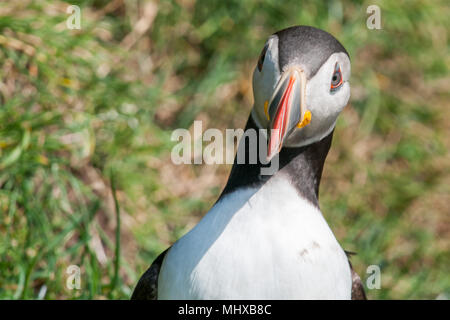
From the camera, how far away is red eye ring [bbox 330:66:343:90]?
2482 mm

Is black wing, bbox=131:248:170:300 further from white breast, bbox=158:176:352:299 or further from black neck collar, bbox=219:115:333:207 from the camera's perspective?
black neck collar, bbox=219:115:333:207

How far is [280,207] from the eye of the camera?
2.48 meters

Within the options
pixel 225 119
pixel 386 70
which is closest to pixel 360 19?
pixel 386 70

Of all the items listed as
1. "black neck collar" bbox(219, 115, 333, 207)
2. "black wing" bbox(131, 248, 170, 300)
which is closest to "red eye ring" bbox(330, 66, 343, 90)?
"black neck collar" bbox(219, 115, 333, 207)

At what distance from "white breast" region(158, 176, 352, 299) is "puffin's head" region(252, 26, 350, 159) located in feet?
0.70

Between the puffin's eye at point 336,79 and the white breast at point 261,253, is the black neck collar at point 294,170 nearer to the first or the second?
the white breast at point 261,253

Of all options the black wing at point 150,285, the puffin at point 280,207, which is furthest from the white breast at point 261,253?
the black wing at point 150,285

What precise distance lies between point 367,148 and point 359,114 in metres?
0.25

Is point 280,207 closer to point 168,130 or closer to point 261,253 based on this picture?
point 261,253

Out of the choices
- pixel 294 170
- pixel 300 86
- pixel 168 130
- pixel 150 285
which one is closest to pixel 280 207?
pixel 294 170

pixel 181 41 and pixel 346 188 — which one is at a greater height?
pixel 181 41

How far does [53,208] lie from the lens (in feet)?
13.0
